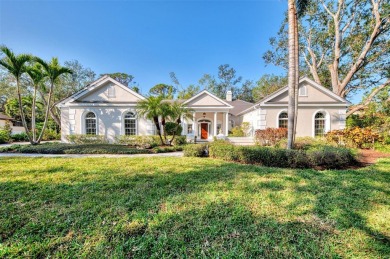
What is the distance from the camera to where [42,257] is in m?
2.24

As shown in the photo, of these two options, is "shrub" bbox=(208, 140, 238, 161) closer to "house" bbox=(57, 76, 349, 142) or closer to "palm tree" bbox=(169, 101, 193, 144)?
"palm tree" bbox=(169, 101, 193, 144)

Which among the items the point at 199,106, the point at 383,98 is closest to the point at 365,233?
the point at 199,106

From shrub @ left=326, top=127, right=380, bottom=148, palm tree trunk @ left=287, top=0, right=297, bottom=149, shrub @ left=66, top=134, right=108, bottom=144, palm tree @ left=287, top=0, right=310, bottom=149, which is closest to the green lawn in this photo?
palm tree trunk @ left=287, top=0, right=297, bottom=149

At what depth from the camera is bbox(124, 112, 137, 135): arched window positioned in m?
16.5

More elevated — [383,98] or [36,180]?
[383,98]

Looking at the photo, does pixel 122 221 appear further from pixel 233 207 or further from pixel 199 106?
pixel 199 106

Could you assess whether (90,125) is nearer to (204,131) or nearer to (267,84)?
(204,131)

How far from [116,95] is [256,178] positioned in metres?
15.4

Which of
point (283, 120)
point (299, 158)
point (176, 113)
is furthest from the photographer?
point (283, 120)

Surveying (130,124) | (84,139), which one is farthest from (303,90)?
(84,139)

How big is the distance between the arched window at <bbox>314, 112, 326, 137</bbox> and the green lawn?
12.5 meters

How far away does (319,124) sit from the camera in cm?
1616

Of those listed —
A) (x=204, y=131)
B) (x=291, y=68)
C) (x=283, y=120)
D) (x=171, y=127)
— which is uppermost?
(x=291, y=68)

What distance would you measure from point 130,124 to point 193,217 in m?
15.2
